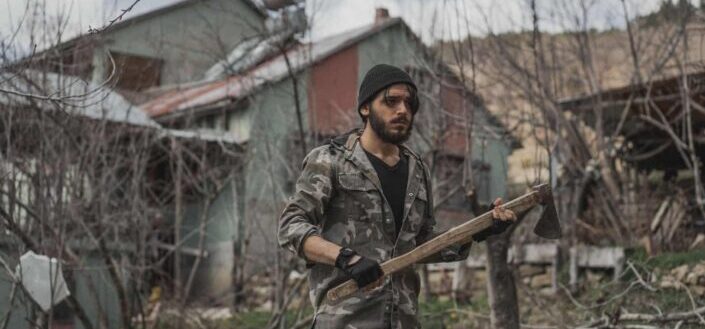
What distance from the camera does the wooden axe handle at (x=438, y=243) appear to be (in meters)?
3.58

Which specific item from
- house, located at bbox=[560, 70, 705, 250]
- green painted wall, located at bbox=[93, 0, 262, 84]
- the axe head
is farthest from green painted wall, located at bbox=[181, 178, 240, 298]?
the axe head

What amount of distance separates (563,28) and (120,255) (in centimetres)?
615

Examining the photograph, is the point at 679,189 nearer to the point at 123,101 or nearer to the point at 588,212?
the point at 588,212

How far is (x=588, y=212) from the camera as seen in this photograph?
11422mm

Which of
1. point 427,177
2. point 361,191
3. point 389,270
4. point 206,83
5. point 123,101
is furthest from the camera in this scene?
point 206,83

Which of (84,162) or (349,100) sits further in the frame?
(349,100)

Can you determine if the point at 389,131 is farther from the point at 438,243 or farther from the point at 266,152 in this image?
the point at 266,152

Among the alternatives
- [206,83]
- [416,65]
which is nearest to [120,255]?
[416,65]

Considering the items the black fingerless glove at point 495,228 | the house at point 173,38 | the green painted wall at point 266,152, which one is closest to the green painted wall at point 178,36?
the house at point 173,38

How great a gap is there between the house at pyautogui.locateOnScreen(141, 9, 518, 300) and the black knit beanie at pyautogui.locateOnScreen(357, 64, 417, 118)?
232 inches

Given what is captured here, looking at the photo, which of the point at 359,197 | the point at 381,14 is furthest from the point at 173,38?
the point at 359,197

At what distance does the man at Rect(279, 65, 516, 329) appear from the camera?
371 cm

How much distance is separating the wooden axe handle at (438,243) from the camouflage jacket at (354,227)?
115mm

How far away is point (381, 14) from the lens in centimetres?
2011
